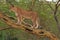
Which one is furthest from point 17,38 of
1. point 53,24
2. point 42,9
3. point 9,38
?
point 42,9

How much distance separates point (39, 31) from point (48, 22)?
8325 mm

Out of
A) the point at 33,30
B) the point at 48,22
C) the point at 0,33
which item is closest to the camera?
the point at 33,30

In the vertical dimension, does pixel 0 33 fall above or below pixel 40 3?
below

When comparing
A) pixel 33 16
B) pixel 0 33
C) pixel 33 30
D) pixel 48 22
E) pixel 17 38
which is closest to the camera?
pixel 33 30

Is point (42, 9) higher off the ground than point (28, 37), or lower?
higher

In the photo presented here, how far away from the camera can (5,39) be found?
690 inches

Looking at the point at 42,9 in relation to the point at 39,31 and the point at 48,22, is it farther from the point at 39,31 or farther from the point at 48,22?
the point at 39,31

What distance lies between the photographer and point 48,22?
15.1 meters

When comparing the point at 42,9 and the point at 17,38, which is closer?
the point at 42,9

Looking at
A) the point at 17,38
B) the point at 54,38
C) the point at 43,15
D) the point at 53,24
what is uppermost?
the point at 54,38

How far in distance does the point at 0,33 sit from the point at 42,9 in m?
4.32

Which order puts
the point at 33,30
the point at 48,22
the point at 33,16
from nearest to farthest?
the point at 33,30
the point at 33,16
the point at 48,22

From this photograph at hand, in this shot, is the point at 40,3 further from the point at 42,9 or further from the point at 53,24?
the point at 53,24

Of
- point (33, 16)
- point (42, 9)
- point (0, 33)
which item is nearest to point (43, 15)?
point (42, 9)
